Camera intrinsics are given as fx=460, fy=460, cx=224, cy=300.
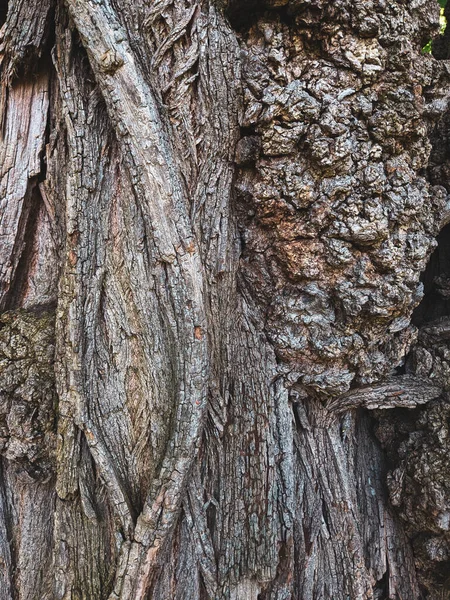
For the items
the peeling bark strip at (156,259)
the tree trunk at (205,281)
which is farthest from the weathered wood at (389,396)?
the peeling bark strip at (156,259)

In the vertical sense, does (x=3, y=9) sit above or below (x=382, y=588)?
above

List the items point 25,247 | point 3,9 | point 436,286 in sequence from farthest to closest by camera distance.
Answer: point 436,286
point 3,9
point 25,247

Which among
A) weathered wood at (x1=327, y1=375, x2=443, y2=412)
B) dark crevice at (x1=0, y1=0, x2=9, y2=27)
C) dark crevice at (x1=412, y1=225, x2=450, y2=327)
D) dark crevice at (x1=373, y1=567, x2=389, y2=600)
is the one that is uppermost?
dark crevice at (x1=0, y1=0, x2=9, y2=27)

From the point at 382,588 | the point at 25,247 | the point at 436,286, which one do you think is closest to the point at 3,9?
the point at 25,247

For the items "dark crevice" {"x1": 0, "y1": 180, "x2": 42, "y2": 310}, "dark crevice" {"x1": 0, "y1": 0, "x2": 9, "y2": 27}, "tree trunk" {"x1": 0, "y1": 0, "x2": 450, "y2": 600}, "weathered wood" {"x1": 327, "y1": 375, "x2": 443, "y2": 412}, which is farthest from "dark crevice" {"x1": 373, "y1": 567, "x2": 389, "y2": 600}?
"dark crevice" {"x1": 0, "y1": 0, "x2": 9, "y2": 27}

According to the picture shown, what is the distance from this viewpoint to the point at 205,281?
1.52 meters

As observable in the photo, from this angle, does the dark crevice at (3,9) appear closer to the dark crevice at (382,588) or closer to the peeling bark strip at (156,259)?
the peeling bark strip at (156,259)

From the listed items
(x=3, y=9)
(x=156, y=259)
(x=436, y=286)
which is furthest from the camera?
(x=436, y=286)

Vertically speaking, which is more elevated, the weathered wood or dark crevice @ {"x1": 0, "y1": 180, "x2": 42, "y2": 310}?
dark crevice @ {"x1": 0, "y1": 180, "x2": 42, "y2": 310}

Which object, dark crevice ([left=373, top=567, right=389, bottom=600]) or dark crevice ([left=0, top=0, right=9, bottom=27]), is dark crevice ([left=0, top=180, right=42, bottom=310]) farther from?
dark crevice ([left=373, top=567, right=389, bottom=600])

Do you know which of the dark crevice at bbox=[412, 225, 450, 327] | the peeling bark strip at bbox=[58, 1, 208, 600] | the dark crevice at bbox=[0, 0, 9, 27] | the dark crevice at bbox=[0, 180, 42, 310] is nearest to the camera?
the peeling bark strip at bbox=[58, 1, 208, 600]

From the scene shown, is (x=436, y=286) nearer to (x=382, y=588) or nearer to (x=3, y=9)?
(x=382, y=588)

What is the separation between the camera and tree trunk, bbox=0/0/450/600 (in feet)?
4.73

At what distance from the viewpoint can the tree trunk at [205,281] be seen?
4.73 ft
